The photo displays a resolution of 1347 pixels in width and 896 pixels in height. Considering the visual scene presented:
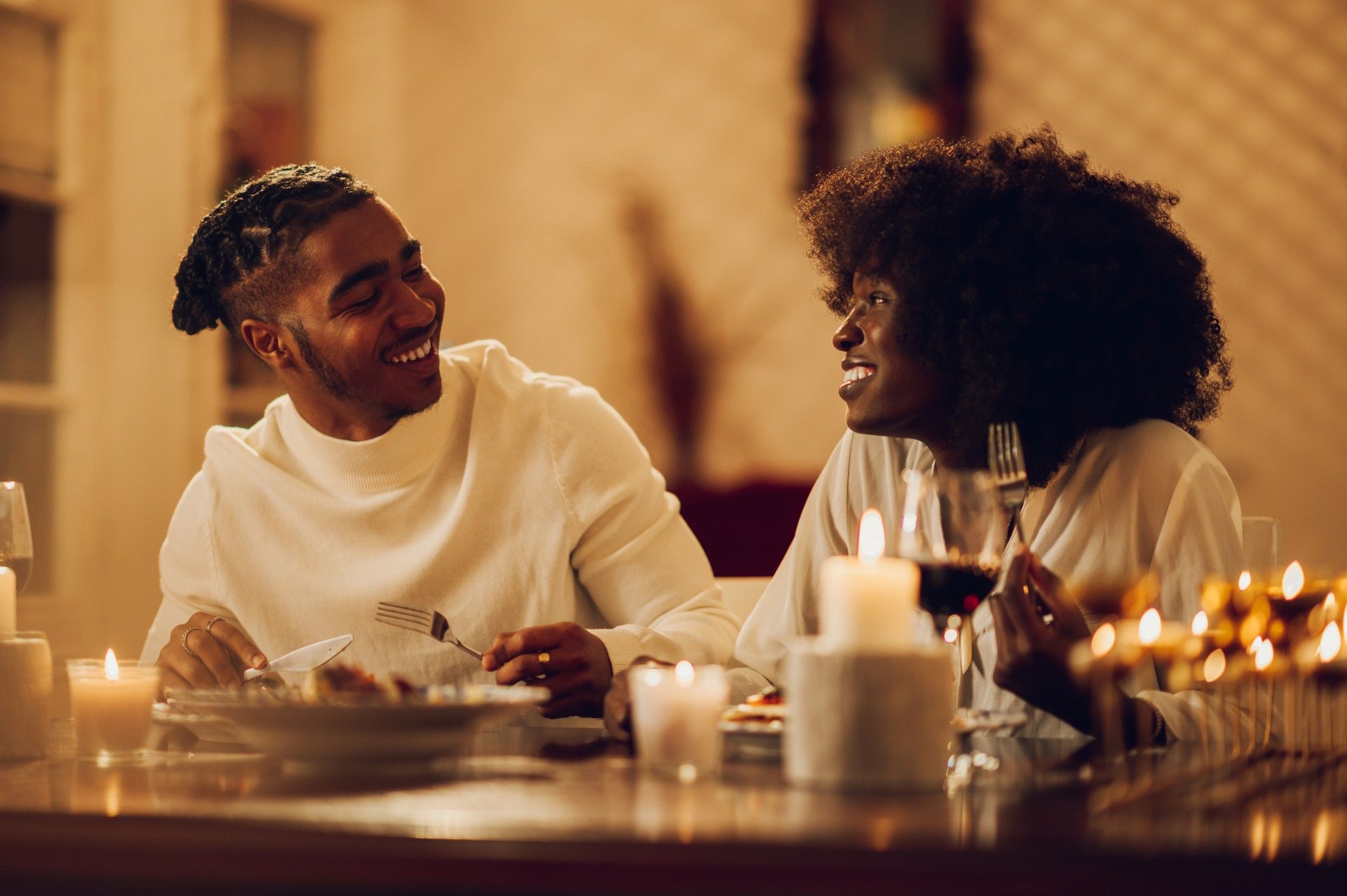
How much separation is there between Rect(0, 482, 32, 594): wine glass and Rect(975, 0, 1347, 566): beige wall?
326 centimetres

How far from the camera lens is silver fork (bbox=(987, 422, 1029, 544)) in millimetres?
1314

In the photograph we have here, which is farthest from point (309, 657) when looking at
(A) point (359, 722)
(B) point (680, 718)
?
(B) point (680, 718)

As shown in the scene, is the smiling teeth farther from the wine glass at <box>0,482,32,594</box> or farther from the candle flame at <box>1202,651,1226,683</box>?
the candle flame at <box>1202,651,1226,683</box>

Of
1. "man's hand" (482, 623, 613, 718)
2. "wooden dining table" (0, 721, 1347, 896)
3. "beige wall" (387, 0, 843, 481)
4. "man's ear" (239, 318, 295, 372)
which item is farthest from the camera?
"beige wall" (387, 0, 843, 481)

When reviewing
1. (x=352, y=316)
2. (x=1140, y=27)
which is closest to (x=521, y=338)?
(x=1140, y=27)

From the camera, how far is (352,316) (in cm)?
191

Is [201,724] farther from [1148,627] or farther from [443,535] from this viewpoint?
[1148,627]

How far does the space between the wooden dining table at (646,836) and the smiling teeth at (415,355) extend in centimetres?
95

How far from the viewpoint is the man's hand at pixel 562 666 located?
139 centimetres

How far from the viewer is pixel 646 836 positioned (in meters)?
0.74

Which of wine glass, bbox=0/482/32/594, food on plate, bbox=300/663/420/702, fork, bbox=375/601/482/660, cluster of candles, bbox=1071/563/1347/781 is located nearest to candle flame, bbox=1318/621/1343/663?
cluster of candles, bbox=1071/563/1347/781

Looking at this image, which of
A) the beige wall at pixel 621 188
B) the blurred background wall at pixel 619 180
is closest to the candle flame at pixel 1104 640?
the blurred background wall at pixel 619 180

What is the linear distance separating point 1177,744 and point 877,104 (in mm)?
3225

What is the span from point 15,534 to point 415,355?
672 millimetres
